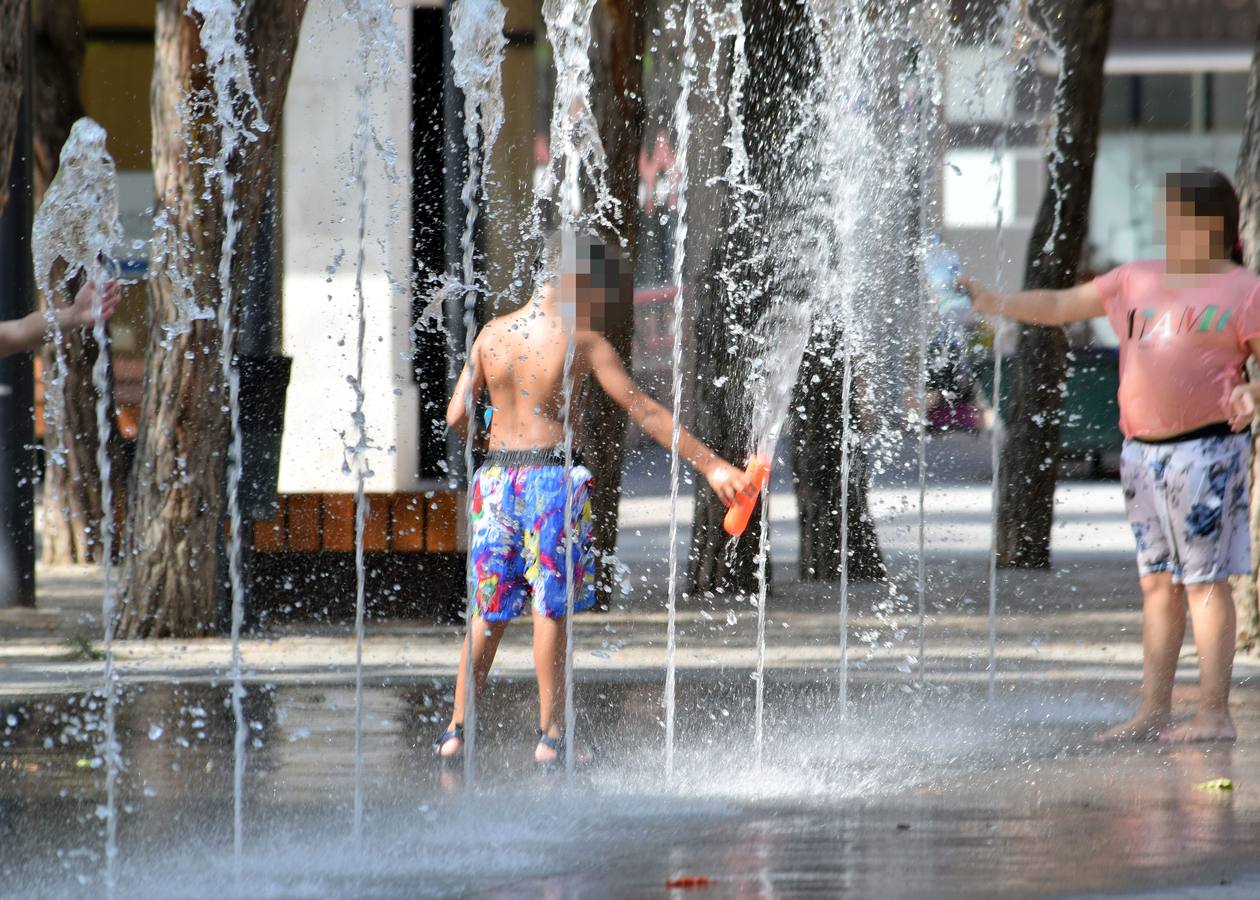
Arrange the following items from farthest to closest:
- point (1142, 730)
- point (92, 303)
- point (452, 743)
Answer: point (1142, 730) → point (452, 743) → point (92, 303)

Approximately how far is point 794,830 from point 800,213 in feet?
21.1

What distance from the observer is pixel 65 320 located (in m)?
4.88

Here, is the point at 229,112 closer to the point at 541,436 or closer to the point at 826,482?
the point at 541,436

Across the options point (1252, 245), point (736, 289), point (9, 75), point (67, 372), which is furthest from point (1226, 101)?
point (9, 75)

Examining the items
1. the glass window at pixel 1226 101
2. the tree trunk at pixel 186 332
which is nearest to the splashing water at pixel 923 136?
the tree trunk at pixel 186 332

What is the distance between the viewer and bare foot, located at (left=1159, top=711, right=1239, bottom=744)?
596 centimetres

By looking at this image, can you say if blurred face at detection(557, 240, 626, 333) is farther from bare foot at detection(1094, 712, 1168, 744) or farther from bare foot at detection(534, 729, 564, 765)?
bare foot at detection(1094, 712, 1168, 744)

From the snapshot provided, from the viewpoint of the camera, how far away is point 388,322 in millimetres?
11484

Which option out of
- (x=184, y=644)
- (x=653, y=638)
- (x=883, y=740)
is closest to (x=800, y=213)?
(x=653, y=638)

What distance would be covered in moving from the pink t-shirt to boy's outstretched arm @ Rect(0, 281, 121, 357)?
10.2 feet

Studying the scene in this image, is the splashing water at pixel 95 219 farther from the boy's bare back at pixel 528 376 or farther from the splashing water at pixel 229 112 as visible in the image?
the splashing water at pixel 229 112

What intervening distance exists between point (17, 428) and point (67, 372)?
1664mm

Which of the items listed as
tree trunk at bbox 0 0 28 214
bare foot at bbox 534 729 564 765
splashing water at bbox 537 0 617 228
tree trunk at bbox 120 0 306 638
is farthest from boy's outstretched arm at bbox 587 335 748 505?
splashing water at bbox 537 0 617 228

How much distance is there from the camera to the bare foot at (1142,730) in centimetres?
609
